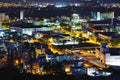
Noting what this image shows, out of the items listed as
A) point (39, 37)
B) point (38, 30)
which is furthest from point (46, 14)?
point (39, 37)

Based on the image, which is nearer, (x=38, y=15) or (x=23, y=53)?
(x=23, y=53)

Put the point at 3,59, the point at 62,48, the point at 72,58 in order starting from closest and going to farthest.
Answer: the point at 3,59, the point at 72,58, the point at 62,48

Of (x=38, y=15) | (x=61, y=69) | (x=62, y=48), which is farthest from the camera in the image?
(x=38, y=15)

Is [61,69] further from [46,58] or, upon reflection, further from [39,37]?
[39,37]

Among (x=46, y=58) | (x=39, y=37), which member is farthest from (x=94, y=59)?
(x=39, y=37)

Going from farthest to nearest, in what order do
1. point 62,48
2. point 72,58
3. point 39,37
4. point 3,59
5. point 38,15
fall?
1. point 38,15
2. point 39,37
3. point 62,48
4. point 72,58
5. point 3,59

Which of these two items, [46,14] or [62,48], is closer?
[62,48]

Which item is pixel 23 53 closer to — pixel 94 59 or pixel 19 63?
pixel 19 63

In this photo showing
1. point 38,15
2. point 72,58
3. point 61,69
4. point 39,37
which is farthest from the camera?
point 38,15
